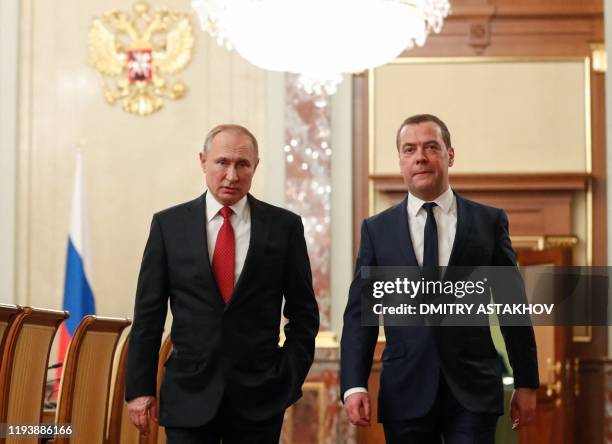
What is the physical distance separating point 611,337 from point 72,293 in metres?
4.48

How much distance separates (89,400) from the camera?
512 cm

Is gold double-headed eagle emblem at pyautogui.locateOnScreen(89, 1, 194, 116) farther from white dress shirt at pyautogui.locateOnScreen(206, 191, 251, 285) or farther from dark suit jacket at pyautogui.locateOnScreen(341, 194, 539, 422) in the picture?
dark suit jacket at pyautogui.locateOnScreen(341, 194, 539, 422)

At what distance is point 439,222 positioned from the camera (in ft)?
12.1

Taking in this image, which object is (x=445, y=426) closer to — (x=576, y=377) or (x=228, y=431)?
(x=228, y=431)

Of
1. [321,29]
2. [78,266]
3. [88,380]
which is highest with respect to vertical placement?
[321,29]

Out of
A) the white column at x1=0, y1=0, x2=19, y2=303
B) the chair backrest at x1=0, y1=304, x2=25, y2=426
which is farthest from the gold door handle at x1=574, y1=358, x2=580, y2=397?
the chair backrest at x1=0, y1=304, x2=25, y2=426

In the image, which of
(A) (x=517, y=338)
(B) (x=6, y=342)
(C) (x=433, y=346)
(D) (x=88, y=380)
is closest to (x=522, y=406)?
(A) (x=517, y=338)

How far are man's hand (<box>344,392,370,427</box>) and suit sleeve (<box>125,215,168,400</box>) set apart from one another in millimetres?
651

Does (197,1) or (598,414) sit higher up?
(197,1)

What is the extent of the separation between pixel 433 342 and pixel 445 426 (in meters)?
0.28

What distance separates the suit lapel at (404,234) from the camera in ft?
11.9

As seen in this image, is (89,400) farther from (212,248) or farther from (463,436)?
(463,436)

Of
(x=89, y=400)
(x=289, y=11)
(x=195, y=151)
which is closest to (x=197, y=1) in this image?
(x=289, y=11)

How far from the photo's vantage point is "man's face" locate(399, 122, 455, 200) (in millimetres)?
3620
